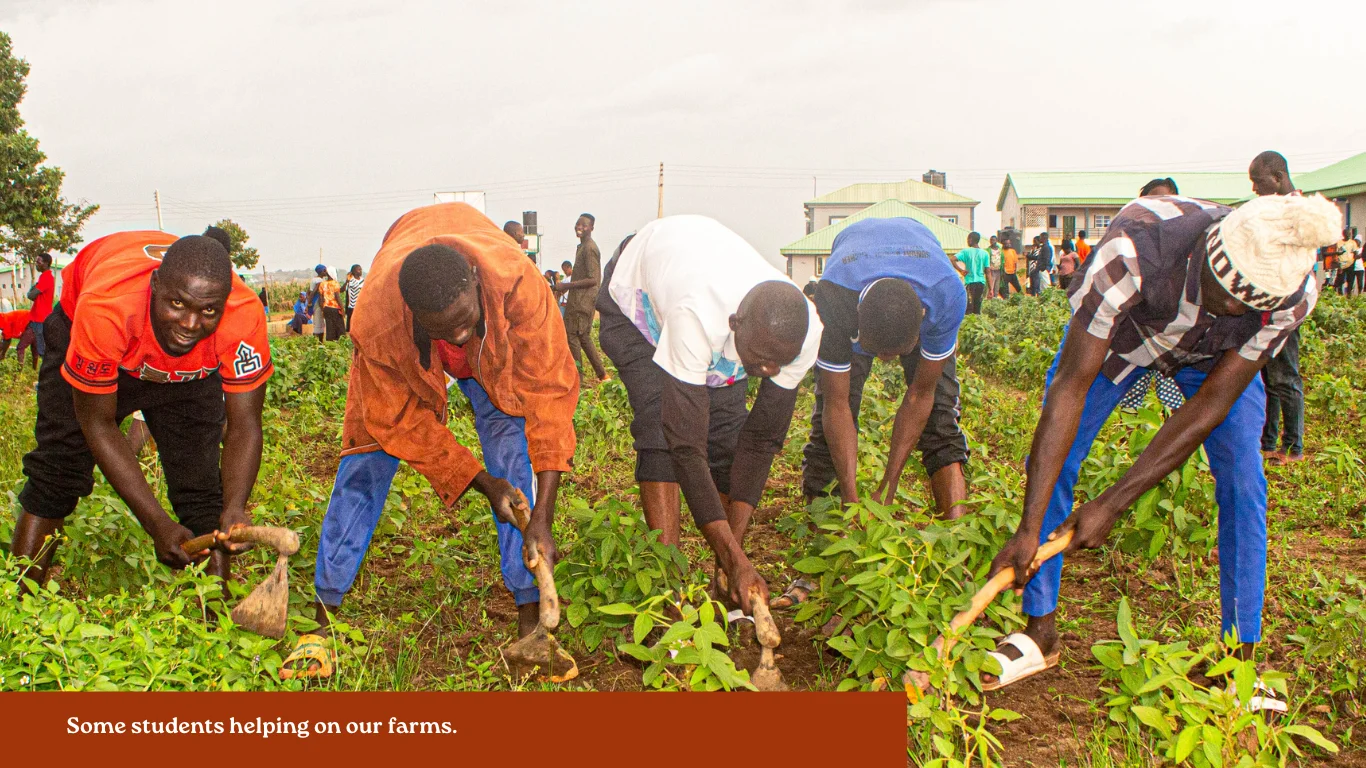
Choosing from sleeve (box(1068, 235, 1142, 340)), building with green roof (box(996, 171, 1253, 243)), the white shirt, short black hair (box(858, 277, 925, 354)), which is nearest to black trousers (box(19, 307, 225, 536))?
the white shirt

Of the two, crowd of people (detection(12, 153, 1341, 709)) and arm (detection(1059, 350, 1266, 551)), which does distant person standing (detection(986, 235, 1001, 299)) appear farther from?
arm (detection(1059, 350, 1266, 551))

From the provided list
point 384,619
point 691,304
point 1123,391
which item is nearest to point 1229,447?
point 1123,391

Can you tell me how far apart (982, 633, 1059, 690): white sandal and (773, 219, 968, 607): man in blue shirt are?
1.77ft

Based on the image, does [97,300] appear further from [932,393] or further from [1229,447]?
[1229,447]

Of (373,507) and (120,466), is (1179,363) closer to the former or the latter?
(373,507)

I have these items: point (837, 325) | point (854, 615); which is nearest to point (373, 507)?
point (854, 615)

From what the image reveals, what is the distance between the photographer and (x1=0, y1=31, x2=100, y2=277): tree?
714 inches

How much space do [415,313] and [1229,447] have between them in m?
2.24

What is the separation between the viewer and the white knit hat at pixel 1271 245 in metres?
2.16

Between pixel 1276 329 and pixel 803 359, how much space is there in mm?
1244

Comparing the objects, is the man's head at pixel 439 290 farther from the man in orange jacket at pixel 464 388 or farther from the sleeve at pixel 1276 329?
the sleeve at pixel 1276 329

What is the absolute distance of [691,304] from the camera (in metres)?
2.84


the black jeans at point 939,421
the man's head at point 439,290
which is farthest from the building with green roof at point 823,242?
the man's head at point 439,290

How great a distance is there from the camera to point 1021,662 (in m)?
2.88
